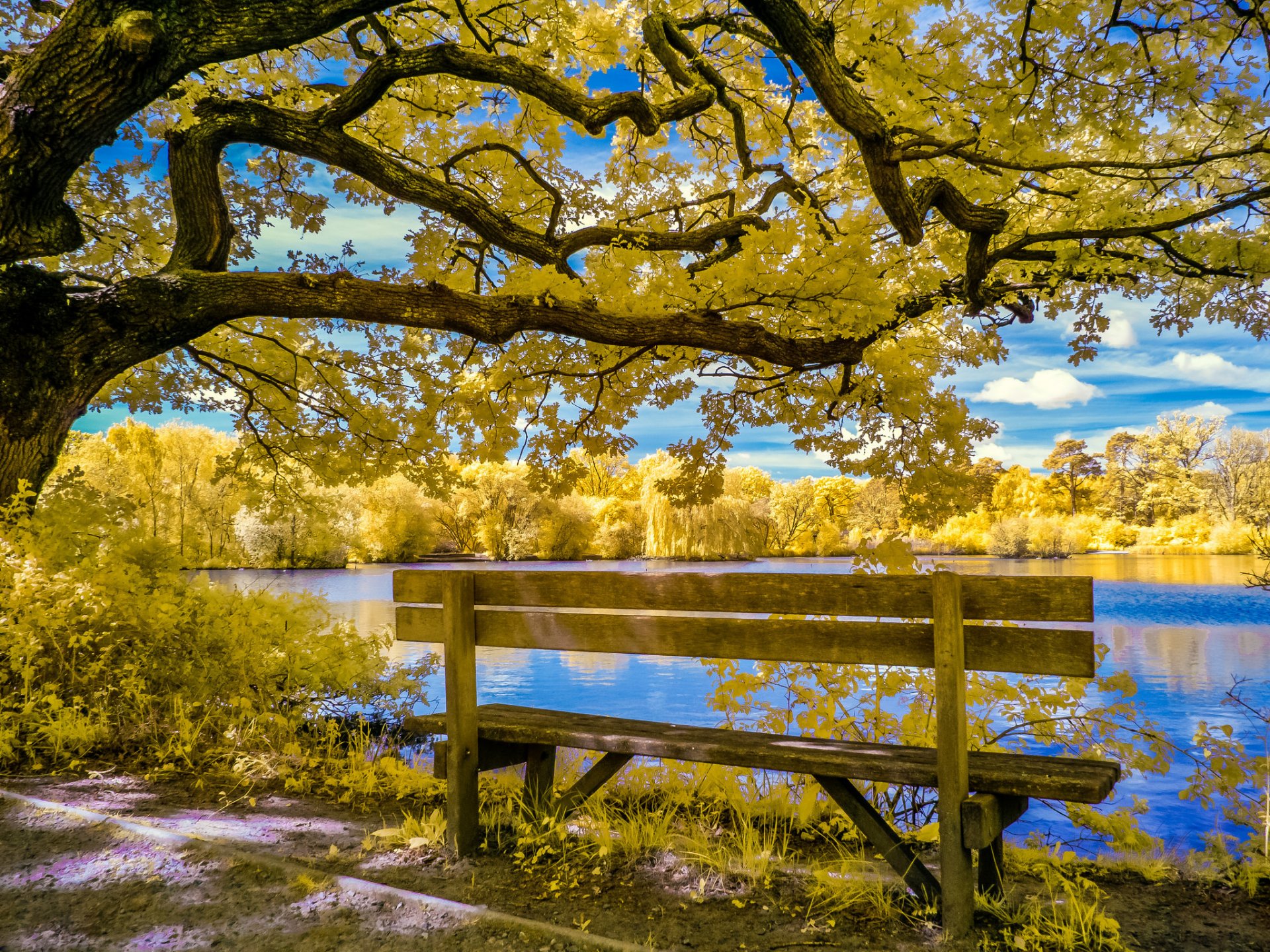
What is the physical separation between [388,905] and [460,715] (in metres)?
0.73

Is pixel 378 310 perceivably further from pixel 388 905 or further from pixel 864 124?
pixel 388 905

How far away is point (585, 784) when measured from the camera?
10.3 feet

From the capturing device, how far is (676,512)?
2048 cm

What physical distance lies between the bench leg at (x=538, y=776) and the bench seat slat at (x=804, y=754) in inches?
7.9

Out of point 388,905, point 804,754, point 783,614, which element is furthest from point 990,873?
point 388,905

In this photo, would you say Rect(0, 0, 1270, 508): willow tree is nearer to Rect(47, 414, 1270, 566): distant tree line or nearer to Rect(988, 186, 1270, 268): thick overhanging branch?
Rect(988, 186, 1270, 268): thick overhanging branch

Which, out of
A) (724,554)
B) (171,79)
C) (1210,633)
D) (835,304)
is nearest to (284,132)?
(171,79)

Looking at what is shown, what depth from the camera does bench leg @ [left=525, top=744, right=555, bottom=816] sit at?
331cm

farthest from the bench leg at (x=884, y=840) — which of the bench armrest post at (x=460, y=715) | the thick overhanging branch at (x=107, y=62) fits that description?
the thick overhanging branch at (x=107, y=62)

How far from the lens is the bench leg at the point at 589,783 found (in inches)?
122

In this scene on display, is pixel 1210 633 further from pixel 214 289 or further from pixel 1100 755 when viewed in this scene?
pixel 214 289

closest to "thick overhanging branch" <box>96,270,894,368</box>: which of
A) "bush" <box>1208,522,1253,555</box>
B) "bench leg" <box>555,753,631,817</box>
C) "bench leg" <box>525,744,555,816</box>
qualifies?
"bench leg" <box>525,744,555,816</box>

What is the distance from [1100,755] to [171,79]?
634 centimetres

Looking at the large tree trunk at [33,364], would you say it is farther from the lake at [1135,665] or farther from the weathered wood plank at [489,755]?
the weathered wood plank at [489,755]
